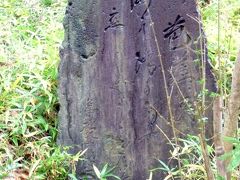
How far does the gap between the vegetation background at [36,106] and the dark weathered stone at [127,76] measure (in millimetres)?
121

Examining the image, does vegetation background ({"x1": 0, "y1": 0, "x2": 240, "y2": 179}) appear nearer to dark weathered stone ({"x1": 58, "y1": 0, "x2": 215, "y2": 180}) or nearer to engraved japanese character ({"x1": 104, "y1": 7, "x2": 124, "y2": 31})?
dark weathered stone ({"x1": 58, "y1": 0, "x2": 215, "y2": 180})

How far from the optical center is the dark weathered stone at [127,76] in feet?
9.43

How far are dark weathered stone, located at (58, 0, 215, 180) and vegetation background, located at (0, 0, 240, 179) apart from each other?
0.12 meters

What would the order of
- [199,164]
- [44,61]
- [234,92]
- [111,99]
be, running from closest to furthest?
[234,92], [199,164], [111,99], [44,61]

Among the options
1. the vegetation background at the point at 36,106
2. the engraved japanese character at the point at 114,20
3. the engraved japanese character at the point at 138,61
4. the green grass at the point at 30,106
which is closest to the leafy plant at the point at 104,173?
the vegetation background at the point at 36,106

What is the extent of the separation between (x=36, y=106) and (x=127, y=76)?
0.71 meters

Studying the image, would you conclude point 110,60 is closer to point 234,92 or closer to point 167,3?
point 167,3

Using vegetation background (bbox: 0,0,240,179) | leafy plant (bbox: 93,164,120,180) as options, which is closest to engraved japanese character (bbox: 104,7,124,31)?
vegetation background (bbox: 0,0,240,179)

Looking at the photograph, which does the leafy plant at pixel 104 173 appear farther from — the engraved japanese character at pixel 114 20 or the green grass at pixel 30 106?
the engraved japanese character at pixel 114 20

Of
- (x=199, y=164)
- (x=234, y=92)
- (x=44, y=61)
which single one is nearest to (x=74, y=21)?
(x=44, y=61)

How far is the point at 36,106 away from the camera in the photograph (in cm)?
327

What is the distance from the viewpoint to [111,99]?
297 centimetres

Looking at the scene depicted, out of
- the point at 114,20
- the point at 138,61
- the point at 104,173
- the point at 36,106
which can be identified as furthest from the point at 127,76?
the point at 36,106

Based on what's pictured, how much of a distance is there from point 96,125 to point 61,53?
49 cm
